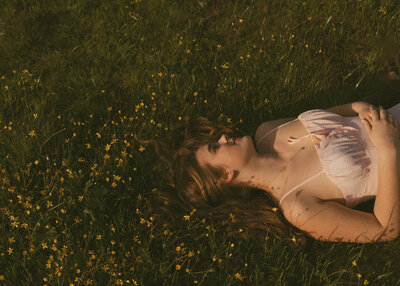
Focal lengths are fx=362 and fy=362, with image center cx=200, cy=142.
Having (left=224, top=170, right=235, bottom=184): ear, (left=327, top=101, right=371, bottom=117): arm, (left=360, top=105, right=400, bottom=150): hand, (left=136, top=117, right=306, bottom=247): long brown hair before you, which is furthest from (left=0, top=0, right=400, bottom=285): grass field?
(left=360, top=105, right=400, bottom=150): hand

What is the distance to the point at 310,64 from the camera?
4.77 meters

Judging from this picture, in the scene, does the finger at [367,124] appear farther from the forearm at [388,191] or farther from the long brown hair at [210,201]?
the long brown hair at [210,201]

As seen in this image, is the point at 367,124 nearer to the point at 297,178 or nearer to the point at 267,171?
the point at 297,178

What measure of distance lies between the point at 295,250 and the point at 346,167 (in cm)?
97

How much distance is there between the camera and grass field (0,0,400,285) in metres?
3.40

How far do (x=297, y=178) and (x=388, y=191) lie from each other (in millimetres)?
763

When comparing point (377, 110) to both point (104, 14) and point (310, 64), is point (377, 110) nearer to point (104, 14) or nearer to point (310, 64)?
point (310, 64)

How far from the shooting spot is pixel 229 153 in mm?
3451

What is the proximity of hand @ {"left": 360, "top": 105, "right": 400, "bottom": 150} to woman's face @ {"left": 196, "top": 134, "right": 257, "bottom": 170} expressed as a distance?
1.08m

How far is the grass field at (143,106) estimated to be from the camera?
340 cm

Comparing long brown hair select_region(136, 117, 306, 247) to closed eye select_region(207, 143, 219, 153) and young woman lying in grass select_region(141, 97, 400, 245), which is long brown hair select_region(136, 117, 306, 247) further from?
closed eye select_region(207, 143, 219, 153)

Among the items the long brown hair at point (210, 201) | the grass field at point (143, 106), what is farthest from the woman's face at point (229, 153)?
the grass field at point (143, 106)

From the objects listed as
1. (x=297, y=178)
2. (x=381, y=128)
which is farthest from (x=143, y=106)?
(x=381, y=128)

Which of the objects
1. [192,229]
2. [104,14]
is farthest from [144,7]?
[192,229]
